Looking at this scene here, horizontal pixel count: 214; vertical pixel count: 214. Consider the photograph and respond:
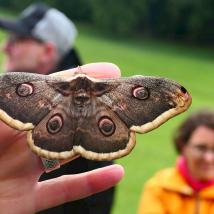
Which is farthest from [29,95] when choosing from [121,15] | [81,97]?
[121,15]

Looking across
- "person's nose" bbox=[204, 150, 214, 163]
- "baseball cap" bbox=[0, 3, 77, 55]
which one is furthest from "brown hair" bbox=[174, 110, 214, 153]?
"baseball cap" bbox=[0, 3, 77, 55]

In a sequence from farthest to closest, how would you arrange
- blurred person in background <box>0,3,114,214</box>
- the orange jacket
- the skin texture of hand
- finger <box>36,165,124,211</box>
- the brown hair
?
blurred person in background <box>0,3,114,214</box>, the brown hair, the orange jacket, finger <box>36,165,124,211</box>, the skin texture of hand

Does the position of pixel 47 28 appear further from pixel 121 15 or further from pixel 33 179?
pixel 121 15

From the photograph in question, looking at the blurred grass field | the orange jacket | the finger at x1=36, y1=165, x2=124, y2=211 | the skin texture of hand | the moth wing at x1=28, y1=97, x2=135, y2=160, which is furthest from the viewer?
the blurred grass field

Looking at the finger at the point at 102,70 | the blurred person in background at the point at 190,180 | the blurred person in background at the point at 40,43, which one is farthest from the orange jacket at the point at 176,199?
the finger at the point at 102,70

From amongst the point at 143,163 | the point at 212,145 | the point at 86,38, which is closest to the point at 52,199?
the point at 212,145

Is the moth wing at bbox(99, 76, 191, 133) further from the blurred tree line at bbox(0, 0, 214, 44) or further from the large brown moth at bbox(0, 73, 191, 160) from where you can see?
the blurred tree line at bbox(0, 0, 214, 44)

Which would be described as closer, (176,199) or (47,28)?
(176,199)
